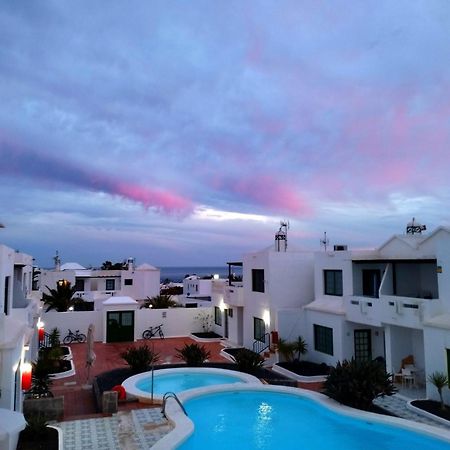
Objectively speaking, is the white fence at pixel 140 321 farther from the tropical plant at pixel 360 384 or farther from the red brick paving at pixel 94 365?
the tropical plant at pixel 360 384

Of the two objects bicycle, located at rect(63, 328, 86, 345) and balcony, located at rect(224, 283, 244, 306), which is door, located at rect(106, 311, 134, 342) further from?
balcony, located at rect(224, 283, 244, 306)

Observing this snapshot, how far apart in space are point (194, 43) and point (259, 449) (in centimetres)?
1309

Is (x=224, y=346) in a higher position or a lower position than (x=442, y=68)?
lower

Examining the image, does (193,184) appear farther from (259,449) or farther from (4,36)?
(259,449)

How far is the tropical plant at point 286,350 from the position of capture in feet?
65.1

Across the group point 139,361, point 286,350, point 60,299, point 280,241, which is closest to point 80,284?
point 60,299

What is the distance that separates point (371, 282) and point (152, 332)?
50.3 ft

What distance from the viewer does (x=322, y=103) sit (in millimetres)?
17844

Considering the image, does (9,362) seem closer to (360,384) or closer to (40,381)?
(40,381)

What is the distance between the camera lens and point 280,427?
41.3 ft

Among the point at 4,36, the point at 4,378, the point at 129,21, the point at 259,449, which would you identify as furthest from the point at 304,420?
the point at 4,36

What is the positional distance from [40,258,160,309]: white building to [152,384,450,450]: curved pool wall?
109 feet

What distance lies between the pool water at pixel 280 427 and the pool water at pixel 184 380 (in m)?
2.32

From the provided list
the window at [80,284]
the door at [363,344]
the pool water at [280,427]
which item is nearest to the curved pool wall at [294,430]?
the pool water at [280,427]
